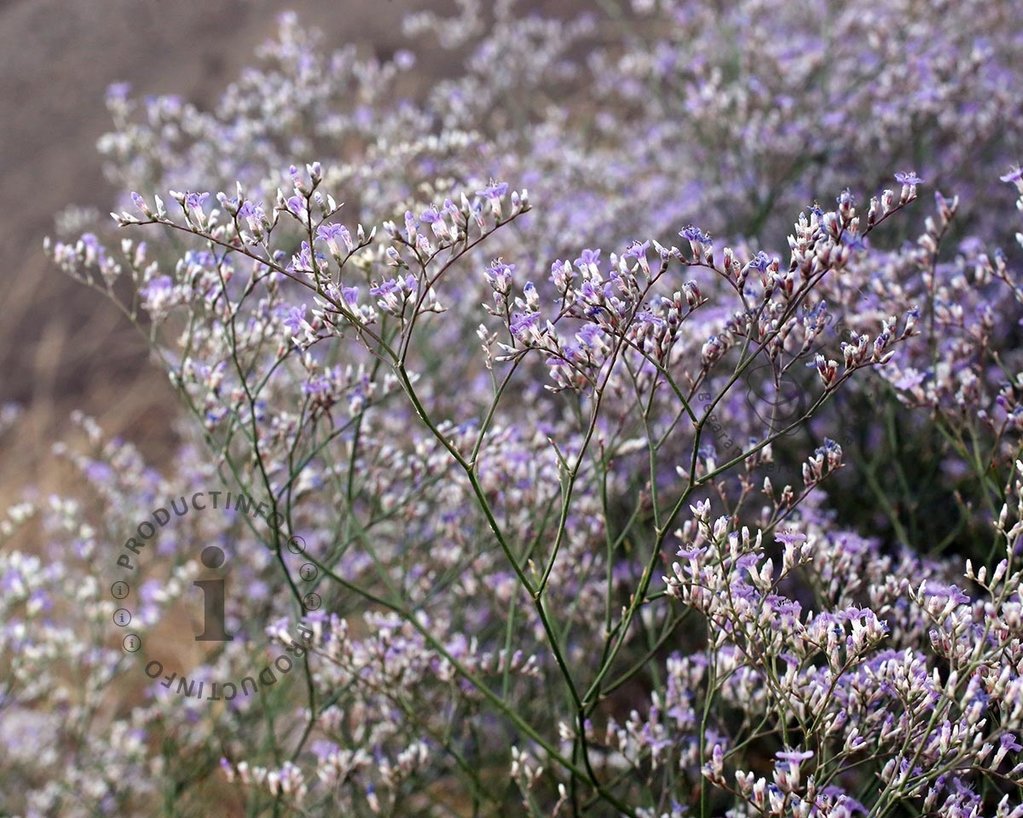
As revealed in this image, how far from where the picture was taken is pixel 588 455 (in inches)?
127

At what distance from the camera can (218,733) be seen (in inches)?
137

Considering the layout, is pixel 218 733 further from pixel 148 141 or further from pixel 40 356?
pixel 40 356

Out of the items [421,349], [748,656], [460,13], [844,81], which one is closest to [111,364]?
[460,13]

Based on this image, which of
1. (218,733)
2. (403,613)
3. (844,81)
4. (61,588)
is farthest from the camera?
(844,81)

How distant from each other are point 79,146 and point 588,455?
5221 mm

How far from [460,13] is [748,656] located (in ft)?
19.2

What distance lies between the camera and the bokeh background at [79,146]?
6.69 meters

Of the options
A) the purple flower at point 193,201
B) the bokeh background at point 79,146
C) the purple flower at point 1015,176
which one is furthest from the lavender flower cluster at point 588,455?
the bokeh background at point 79,146

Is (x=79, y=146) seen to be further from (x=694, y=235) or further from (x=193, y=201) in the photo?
(x=694, y=235)

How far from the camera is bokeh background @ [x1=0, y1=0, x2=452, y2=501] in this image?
263 inches

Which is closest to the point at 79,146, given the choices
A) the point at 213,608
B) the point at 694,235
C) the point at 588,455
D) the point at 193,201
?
the point at 213,608

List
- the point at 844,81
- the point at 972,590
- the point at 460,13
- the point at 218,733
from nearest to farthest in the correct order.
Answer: the point at 972,590
the point at 218,733
the point at 844,81
the point at 460,13

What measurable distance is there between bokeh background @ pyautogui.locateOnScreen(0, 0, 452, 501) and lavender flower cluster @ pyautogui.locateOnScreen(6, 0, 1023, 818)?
1.65 meters

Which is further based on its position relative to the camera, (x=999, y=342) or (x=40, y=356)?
(x=40, y=356)
